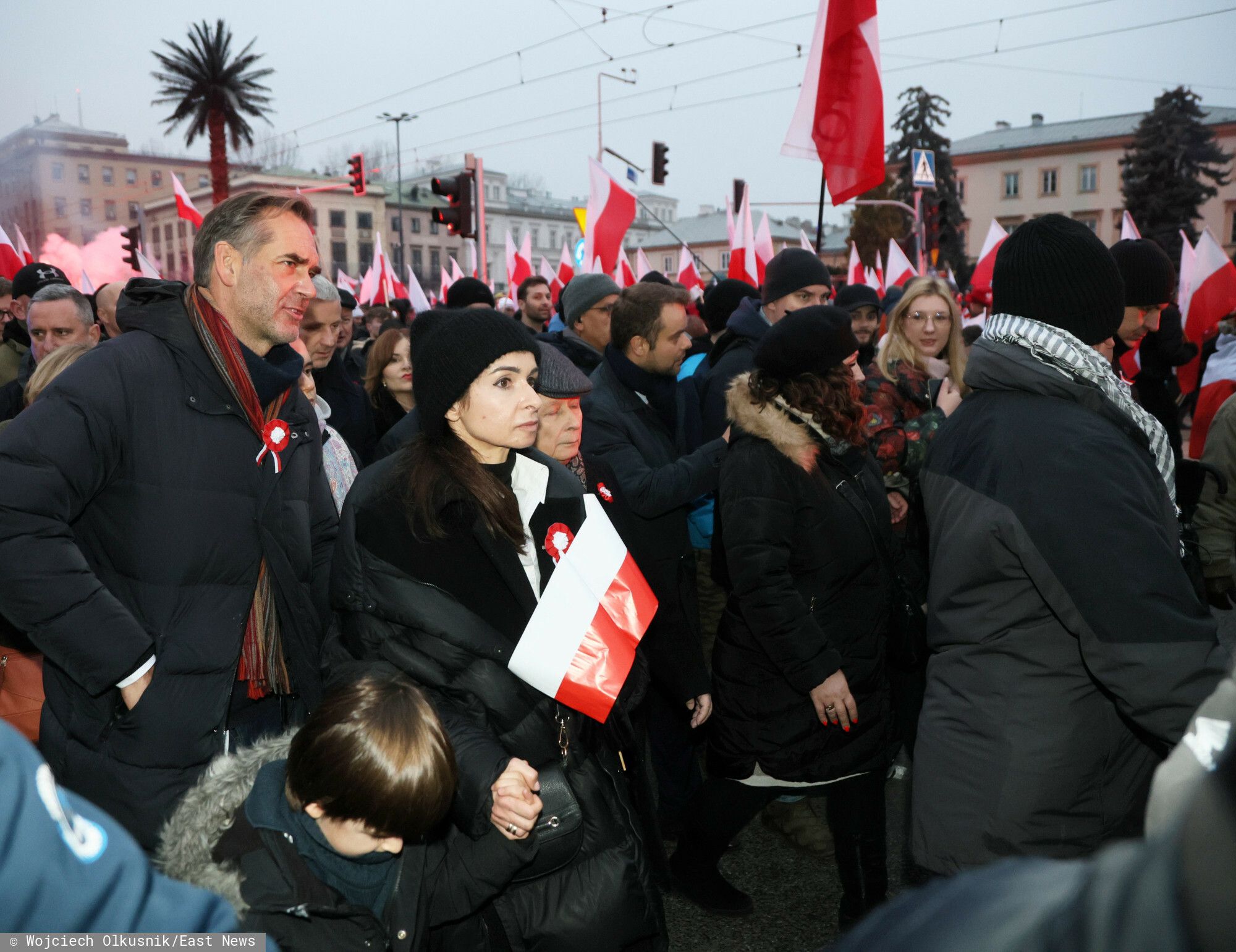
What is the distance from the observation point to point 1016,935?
1.92ft

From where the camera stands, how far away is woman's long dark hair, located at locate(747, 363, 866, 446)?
132 inches

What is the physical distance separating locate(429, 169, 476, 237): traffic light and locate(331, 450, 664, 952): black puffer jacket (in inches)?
492

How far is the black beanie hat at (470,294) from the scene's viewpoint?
8.02 meters

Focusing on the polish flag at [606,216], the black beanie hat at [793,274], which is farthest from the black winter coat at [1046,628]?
the polish flag at [606,216]

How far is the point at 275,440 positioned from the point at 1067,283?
1.95m

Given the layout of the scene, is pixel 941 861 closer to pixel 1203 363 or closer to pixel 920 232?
pixel 1203 363

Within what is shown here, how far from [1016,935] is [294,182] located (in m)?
82.6

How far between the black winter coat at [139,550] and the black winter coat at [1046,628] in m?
1.64

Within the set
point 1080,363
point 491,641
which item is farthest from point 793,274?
point 491,641

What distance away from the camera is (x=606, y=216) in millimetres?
10703

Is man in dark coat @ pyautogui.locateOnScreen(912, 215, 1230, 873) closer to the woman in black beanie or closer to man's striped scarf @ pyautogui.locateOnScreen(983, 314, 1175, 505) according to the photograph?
man's striped scarf @ pyautogui.locateOnScreen(983, 314, 1175, 505)

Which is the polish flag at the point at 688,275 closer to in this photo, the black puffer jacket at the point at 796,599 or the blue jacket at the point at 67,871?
the black puffer jacket at the point at 796,599

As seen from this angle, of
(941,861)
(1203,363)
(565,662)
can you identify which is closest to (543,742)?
(565,662)

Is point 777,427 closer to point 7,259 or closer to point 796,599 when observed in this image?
point 796,599
